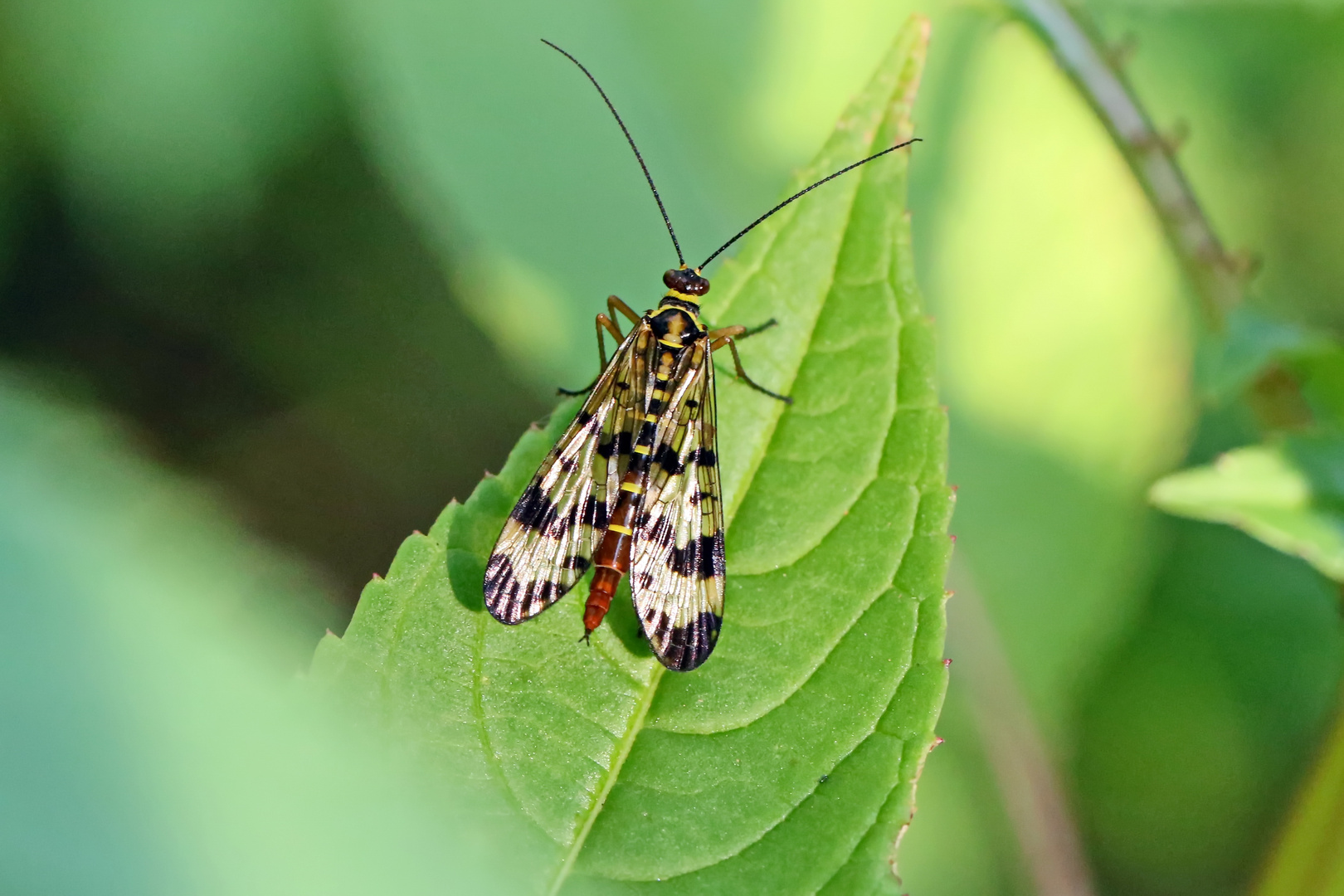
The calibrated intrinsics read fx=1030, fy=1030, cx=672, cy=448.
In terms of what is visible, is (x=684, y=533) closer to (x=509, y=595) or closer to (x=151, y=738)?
(x=509, y=595)

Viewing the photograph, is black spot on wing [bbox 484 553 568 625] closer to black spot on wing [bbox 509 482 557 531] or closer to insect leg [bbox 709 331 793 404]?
black spot on wing [bbox 509 482 557 531]

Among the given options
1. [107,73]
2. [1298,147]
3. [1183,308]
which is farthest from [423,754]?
[1298,147]

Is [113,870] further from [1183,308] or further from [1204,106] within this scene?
[1204,106]

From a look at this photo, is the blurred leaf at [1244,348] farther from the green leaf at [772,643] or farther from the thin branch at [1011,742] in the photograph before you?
the thin branch at [1011,742]

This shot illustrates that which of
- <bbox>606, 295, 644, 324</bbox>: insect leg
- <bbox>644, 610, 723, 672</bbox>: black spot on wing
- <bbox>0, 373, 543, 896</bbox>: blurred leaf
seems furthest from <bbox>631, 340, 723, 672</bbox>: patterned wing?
<bbox>0, 373, 543, 896</bbox>: blurred leaf

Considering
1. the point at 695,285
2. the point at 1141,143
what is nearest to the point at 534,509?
the point at 695,285
